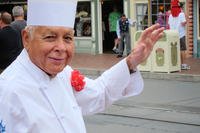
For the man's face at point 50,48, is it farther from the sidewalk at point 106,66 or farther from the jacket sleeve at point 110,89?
the sidewalk at point 106,66

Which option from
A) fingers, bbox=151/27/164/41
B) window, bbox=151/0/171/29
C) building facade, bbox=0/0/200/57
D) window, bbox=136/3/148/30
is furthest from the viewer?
window, bbox=136/3/148/30

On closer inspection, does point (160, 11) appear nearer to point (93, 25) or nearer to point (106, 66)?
point (93, 25)

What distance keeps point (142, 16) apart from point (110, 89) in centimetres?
1870

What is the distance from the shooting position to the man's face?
279cm

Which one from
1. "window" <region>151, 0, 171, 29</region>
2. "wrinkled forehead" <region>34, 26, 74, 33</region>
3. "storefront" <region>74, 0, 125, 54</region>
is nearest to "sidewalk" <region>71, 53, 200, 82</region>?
"storefront" <region>74, 0, 125, 54</region>

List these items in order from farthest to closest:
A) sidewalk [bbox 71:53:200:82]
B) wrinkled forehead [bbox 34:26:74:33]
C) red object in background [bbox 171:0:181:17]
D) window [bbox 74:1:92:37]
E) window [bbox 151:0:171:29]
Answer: window [bbox 74:1:92:37]
window [bbox 151:0:171:29]
red object in background [bbox 171:0:181:17]
sidewalk [bbox 71:53:200:82]
wrinkled forehead [bbox 34:26:74:33]

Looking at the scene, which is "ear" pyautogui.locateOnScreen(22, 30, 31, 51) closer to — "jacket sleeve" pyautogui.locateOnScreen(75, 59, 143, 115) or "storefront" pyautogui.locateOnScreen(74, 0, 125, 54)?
"jacket sleeve" pyautogui.locateOnScreen(75, 59, 143, 115)

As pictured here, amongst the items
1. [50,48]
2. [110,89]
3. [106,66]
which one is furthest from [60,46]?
[106,66]

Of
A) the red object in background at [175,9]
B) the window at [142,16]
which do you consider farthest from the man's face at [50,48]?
the window at [142,16]

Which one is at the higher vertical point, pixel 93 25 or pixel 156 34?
pixel 156 34

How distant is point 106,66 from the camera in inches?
710

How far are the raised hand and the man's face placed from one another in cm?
42

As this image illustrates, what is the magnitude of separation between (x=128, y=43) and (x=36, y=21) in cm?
1843

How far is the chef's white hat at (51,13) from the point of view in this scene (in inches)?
112
